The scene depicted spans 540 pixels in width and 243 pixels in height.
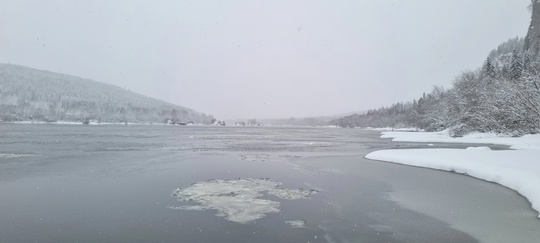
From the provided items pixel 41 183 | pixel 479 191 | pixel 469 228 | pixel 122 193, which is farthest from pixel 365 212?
pixel 41 183

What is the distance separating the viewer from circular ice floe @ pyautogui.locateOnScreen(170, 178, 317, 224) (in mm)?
12328

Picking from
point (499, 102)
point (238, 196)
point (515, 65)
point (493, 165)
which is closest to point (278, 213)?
point (238, 196)

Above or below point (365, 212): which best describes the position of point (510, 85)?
above

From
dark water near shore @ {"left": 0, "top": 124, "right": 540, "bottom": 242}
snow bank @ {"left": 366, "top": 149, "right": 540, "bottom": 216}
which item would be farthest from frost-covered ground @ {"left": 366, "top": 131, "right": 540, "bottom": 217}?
dark water near shore @ {"left": 0, "top": 124, "right": 540, "bottom": 242}

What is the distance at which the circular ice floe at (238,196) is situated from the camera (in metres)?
12.3

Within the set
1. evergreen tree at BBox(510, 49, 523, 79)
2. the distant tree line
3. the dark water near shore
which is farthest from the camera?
evergreen tree at BBox(510, 49, 523, 79)

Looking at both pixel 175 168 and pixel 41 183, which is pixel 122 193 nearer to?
pixel 41 183

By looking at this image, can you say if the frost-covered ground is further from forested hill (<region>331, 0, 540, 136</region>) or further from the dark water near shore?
forested hill (<region>331, 0, 540, 136</region>)

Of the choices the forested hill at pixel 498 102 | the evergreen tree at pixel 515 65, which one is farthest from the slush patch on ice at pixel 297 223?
the evergreen tree at pixel 515 65

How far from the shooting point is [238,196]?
48.8ft

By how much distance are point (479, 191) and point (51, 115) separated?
216 m

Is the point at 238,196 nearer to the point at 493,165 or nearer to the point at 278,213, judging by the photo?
the point at 278,213

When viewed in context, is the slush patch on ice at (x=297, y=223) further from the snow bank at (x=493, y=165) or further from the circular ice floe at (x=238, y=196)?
the snow bank at (x=493, y=165)

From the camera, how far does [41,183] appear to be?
1709 centimetres
